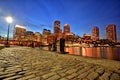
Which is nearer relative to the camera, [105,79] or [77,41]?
[105,79]

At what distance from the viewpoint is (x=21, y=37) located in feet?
527

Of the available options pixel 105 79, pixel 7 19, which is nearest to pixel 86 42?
pixel 7 19

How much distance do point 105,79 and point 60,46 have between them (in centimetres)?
950

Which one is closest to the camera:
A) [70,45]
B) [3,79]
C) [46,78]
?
[3,79]

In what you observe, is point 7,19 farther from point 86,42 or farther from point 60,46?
point 86,42

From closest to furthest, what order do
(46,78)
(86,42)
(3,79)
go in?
(3,79) → (46,78) → (86,42)

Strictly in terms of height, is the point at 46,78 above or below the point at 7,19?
below

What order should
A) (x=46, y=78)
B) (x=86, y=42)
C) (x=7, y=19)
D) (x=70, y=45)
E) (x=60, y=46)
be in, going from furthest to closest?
(x=86, y=42) < (x=70, y=45) < (x=7, y=19) < (x=60, y=46) < (x=46, y=78)

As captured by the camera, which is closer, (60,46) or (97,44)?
(60,46)

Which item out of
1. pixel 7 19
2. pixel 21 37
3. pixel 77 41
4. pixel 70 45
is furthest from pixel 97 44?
pixel 7 19

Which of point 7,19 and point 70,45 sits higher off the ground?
point 7,19

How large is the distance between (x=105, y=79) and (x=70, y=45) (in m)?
156

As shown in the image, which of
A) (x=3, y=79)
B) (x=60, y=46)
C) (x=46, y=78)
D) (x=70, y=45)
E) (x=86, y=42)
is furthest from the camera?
(x=86, y=42)

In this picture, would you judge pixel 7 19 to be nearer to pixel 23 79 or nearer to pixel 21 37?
pixel 23 79
